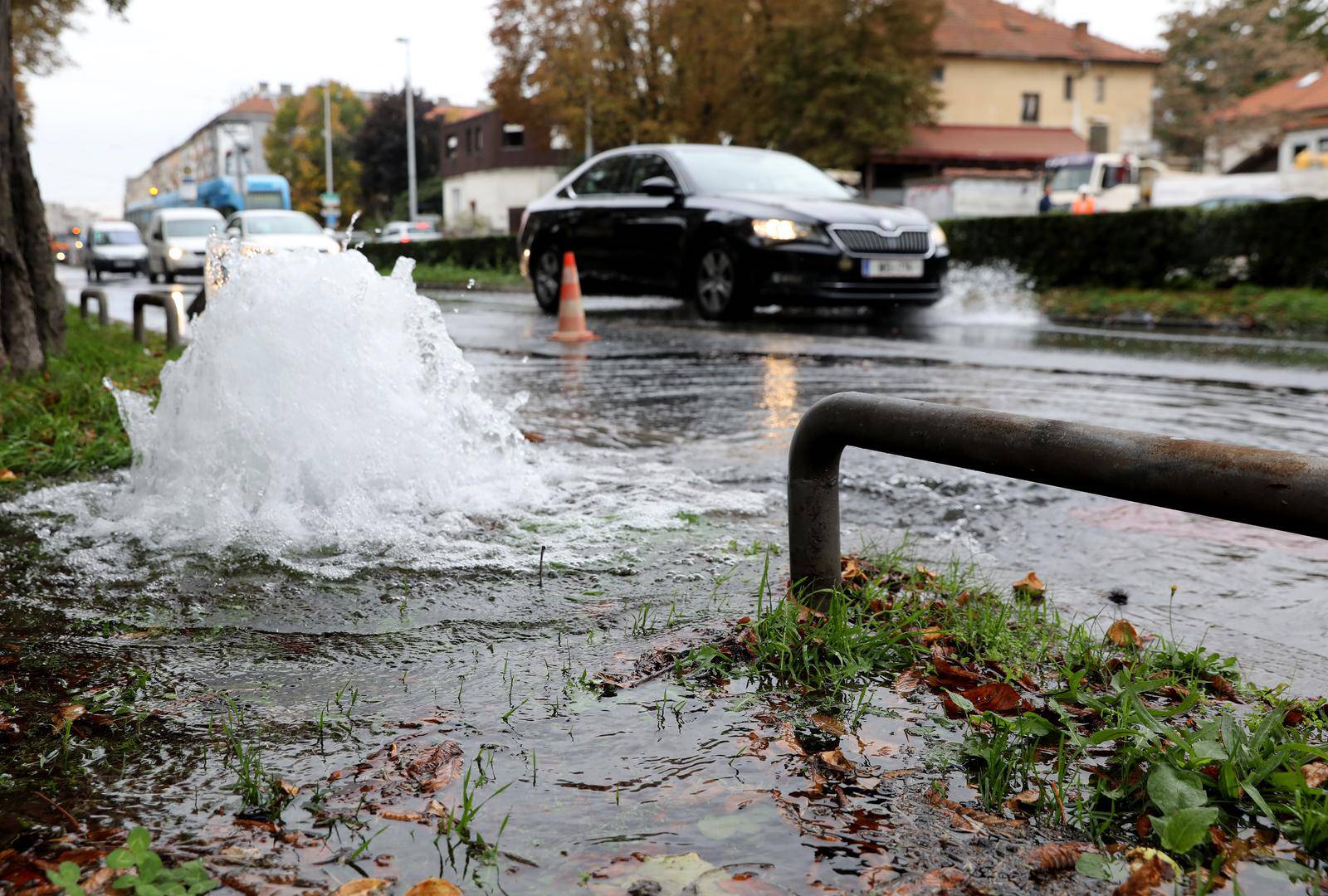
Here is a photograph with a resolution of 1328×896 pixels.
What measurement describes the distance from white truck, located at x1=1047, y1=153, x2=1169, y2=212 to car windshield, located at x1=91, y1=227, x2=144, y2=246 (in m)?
26.6

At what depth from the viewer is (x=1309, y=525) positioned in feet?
6.36

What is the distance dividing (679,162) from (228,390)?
9.62 m

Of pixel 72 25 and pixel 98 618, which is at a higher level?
pixel 72 25

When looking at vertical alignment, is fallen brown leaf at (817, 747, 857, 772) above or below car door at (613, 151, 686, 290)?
below

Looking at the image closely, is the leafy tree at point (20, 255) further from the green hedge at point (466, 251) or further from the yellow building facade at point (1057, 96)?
the yellow building facade at point (1057, 96)

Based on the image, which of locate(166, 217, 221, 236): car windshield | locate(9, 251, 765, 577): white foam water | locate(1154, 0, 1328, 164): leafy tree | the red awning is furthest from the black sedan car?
locate(1154, 0, 1328, 164): leafy tree

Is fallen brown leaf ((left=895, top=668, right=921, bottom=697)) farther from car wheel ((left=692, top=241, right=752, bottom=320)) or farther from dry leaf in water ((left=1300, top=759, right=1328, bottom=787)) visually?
car wheel ((left=692, top=241, right=752, bottom=320))

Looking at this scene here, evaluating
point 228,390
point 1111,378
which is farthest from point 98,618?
point 1111,378

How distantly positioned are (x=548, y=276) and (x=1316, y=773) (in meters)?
13.5

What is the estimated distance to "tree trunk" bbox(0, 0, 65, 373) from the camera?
7.22 m

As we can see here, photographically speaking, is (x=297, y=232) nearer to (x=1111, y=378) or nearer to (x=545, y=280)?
(x=545, y=280)

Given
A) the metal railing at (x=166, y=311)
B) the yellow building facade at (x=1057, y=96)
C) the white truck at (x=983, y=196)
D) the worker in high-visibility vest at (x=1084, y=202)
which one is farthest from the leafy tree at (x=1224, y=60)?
the metal railing at (x=166, y=311)

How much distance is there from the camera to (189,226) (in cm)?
3228

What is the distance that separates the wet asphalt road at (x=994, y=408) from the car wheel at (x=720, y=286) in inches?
10.0
